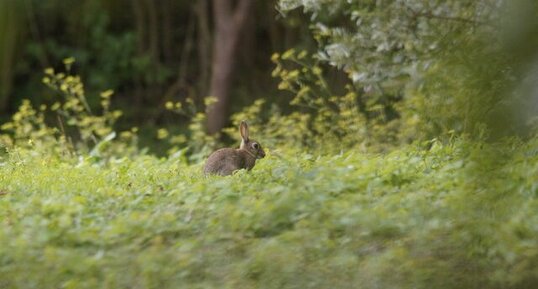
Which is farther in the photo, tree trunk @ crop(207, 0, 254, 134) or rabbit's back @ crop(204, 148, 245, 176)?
tree trunk @ crop(207, 0, 254, 134)

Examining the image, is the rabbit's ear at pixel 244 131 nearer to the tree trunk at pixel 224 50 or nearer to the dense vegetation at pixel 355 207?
the dense vegetation at pixel 355 207

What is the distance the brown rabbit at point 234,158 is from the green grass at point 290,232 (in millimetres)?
975

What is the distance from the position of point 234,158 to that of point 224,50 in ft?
31.7

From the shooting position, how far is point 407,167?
829cm

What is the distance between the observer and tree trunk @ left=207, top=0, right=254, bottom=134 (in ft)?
60.6

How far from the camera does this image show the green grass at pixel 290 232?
219 inches

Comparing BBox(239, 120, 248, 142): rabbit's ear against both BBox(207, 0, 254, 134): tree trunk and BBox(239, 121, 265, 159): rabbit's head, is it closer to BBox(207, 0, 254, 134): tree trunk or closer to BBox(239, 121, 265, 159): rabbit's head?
BBox(239, 121, 265, 159): rabbit's head

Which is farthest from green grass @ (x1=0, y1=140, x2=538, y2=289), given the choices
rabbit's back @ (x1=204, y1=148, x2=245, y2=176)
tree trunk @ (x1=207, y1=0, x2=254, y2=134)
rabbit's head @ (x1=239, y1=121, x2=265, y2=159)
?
Answer: tree trunk @ (x1=207, y1=0, x2=254, y2=134)

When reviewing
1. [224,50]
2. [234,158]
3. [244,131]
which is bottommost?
[234,158]

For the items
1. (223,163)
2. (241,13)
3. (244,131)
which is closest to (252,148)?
(244,131)

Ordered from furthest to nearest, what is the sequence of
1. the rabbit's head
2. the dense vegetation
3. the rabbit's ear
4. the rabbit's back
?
1. the rabbit's ear
2. the rabbit's head
3. the rabbit's back
4. the dense vegetation

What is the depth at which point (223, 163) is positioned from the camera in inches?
356

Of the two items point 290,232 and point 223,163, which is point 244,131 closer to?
point 223,163

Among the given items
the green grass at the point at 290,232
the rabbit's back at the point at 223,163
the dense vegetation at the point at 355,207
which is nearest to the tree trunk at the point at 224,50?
the dense vegetation at the point at 355,207
